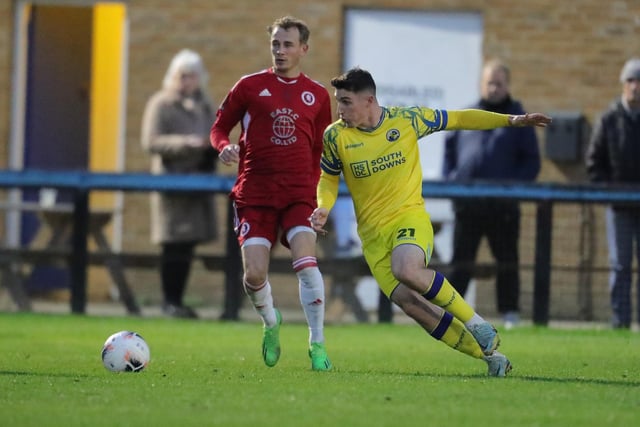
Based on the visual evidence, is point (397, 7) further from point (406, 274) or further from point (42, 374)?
point (42, 374)

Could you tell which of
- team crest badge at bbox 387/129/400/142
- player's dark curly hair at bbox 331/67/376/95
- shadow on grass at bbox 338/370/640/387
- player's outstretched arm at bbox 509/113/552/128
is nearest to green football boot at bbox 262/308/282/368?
shadow on grass at bbox 338/370/640/387

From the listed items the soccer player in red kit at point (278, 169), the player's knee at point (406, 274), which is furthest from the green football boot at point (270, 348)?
the player's knee at point (406, 274)

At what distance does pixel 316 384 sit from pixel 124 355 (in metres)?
1.36

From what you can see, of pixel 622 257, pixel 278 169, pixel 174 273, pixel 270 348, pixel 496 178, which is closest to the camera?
pixel 270 348

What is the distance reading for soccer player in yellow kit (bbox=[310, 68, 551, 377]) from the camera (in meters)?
8.71

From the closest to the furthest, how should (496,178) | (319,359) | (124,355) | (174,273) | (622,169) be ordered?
(124,355), (319,359), (622,169), (496,178), (174,273)

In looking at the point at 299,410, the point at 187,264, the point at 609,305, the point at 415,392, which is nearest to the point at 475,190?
the point at 609,305

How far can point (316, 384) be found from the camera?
8070 millimetres

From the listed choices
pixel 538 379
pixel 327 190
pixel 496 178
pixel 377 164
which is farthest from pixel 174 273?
pixel 538 379

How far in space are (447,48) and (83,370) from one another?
28.6ft

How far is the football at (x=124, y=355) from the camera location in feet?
29.0

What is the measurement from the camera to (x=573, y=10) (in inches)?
655

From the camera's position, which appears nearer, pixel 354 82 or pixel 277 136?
pixel 354 82

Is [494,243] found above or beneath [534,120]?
beneath
